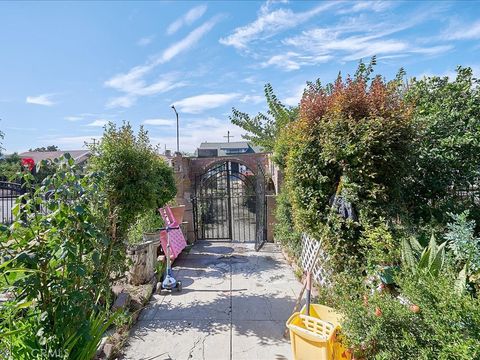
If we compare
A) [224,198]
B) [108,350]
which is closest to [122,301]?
[108,350]

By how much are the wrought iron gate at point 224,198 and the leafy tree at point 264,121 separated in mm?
1290

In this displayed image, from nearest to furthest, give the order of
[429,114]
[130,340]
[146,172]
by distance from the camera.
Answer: [130,340] < [146,172] < [429,114]

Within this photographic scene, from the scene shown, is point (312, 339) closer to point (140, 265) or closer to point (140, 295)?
point (140, 295)

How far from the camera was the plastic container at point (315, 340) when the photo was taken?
6.28 ft

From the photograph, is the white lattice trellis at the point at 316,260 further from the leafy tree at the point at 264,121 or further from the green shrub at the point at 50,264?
the leafy tree at the point at 264,121

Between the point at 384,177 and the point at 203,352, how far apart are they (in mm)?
2711

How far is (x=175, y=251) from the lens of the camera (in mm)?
4367

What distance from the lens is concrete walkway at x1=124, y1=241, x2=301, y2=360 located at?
8.66ft

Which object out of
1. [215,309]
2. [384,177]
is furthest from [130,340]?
[384,177]

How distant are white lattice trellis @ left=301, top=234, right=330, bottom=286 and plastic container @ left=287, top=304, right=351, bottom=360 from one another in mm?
733

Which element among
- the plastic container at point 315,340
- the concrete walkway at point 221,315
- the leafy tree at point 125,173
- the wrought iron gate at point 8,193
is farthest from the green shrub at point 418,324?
the wrought iron gate at point 8,193

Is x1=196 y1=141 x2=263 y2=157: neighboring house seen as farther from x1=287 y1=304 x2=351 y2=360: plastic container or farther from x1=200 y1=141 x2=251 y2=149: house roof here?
x1=287 y1=304 x2=351 y2=360: plastic container

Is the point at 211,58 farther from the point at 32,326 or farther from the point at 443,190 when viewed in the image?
the point at 32,326

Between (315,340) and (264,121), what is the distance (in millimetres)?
7773
